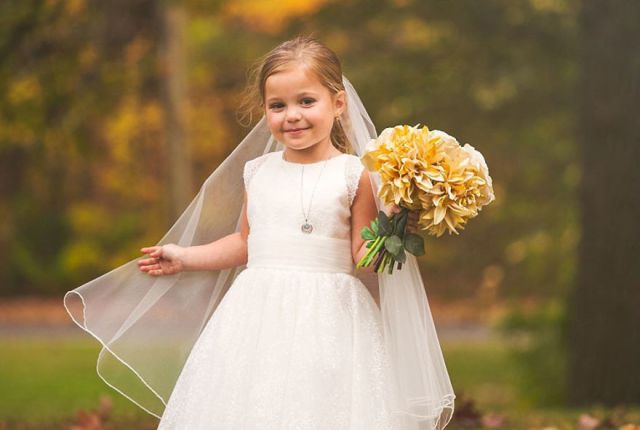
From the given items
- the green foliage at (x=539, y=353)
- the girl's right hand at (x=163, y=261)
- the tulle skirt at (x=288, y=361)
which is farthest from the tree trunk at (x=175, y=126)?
the tulle skirt at (x=288, y=361)

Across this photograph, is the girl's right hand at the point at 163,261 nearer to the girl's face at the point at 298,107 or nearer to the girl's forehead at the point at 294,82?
the girl's face at the point at 298,107

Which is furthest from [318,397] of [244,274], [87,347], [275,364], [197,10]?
[197,10]

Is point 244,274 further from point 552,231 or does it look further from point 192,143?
point 192,143

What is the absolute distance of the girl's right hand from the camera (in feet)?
13.9

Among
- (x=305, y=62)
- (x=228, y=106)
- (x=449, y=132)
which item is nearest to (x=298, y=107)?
(x=305, y=62)

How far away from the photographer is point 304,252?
389 centimetres

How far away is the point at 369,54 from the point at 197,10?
3770mm

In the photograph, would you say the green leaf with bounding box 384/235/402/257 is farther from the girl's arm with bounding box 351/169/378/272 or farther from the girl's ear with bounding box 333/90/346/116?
the girl's ear with bounding box 333/90/346/116

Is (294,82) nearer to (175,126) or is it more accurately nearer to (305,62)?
(305,62)

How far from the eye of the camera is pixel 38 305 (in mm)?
19656

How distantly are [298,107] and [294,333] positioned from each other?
83cm

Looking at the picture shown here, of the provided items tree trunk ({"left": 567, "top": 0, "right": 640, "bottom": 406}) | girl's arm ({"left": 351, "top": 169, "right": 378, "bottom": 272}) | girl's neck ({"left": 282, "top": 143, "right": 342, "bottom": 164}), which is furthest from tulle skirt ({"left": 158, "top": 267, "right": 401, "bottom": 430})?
tree trunk ({"left": 567, "top": 0, "right": 640, "bottom": 406})

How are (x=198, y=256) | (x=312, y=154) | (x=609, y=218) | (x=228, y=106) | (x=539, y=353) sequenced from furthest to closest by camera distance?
(x=228, y=106), (x=539, y=353), (x=609, y=218), (x=198, y=256), (x=312, y=154)

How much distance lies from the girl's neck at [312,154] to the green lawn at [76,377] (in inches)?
127
